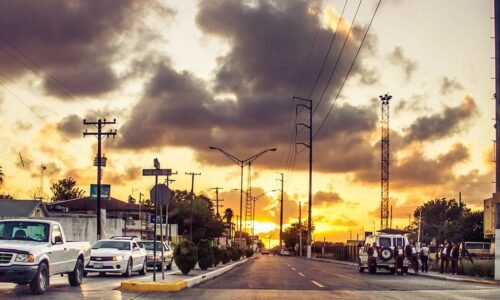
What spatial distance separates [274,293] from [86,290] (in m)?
5.21

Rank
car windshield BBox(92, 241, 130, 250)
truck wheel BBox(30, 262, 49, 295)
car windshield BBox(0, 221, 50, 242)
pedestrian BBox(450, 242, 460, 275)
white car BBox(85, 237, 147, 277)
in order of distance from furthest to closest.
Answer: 1. pedestrian BBox(450, 242, 460, 275)
2. car windshield BBox(92, 241, 130, 250)
3. white car BBox(85, 237, 147, 277)
4. car windshield BBox(0, 221, 50, 242)
5. truck wheel BBox(30, 262, 49, 295)

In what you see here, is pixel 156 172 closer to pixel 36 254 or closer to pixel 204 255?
pixel 36 254

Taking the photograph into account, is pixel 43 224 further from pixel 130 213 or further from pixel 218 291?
pixel 130 213

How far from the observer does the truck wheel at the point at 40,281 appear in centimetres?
1703

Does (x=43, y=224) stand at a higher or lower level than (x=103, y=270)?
higher

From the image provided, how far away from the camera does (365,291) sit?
856 inches

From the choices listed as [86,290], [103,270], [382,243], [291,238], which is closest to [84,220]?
[382,243]

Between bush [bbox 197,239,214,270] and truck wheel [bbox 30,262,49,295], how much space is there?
13.7 metres

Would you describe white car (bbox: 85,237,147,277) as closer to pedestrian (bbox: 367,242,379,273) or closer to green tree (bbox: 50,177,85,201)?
pedestrian (bbox: 367,242,379,273)

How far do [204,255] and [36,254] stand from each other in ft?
47.9

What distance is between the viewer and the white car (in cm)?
2717

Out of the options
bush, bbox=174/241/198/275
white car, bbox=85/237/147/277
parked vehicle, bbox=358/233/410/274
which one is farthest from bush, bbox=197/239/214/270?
parked vehicle, bbox=358/233/410/274

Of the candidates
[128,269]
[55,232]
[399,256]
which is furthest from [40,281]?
[399,256]

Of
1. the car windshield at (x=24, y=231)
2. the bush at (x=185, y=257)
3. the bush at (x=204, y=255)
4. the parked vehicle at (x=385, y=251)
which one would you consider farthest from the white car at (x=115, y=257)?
the parked vehicle at (x=385, y=251)
